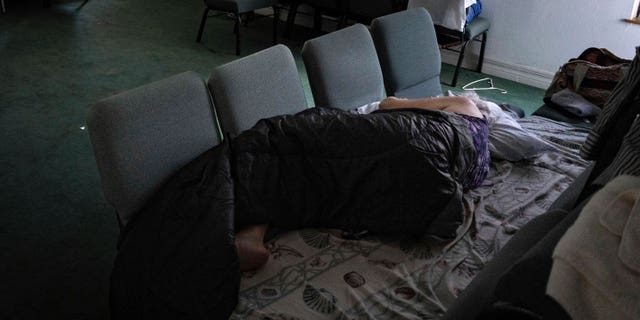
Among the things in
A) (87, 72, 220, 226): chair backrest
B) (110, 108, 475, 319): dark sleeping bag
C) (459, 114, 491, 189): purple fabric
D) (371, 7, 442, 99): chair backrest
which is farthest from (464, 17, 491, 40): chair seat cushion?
(87, 72, 220, 226): chair backrest

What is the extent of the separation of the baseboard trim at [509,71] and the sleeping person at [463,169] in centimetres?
219

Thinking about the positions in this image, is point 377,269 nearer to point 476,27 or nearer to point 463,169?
point 463,169

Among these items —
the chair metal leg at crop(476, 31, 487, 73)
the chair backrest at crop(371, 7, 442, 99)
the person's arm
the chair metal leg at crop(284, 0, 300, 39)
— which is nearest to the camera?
the person's arm

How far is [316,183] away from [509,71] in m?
3.33

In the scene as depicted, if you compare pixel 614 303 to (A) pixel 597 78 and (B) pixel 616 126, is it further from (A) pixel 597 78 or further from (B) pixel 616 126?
(A) pixel 597 78

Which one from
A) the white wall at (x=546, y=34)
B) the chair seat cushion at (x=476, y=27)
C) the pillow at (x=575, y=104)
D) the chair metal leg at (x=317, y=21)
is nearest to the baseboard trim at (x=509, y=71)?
the white wall at (x=546, y=34)

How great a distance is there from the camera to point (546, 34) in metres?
4.41

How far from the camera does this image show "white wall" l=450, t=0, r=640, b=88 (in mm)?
4109

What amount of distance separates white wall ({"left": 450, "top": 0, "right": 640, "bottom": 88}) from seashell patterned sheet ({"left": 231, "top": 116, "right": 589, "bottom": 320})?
2.59 meters

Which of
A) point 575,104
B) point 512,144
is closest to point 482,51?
point 575,104

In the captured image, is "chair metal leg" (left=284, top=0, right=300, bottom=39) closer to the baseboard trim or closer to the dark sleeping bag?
the baseboard trim

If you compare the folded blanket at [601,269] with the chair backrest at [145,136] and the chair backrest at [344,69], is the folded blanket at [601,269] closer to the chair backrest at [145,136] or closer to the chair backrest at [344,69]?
the chair backrest at [145,136]

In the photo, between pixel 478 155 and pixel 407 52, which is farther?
pixel 407 52

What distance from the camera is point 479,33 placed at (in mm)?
4383
